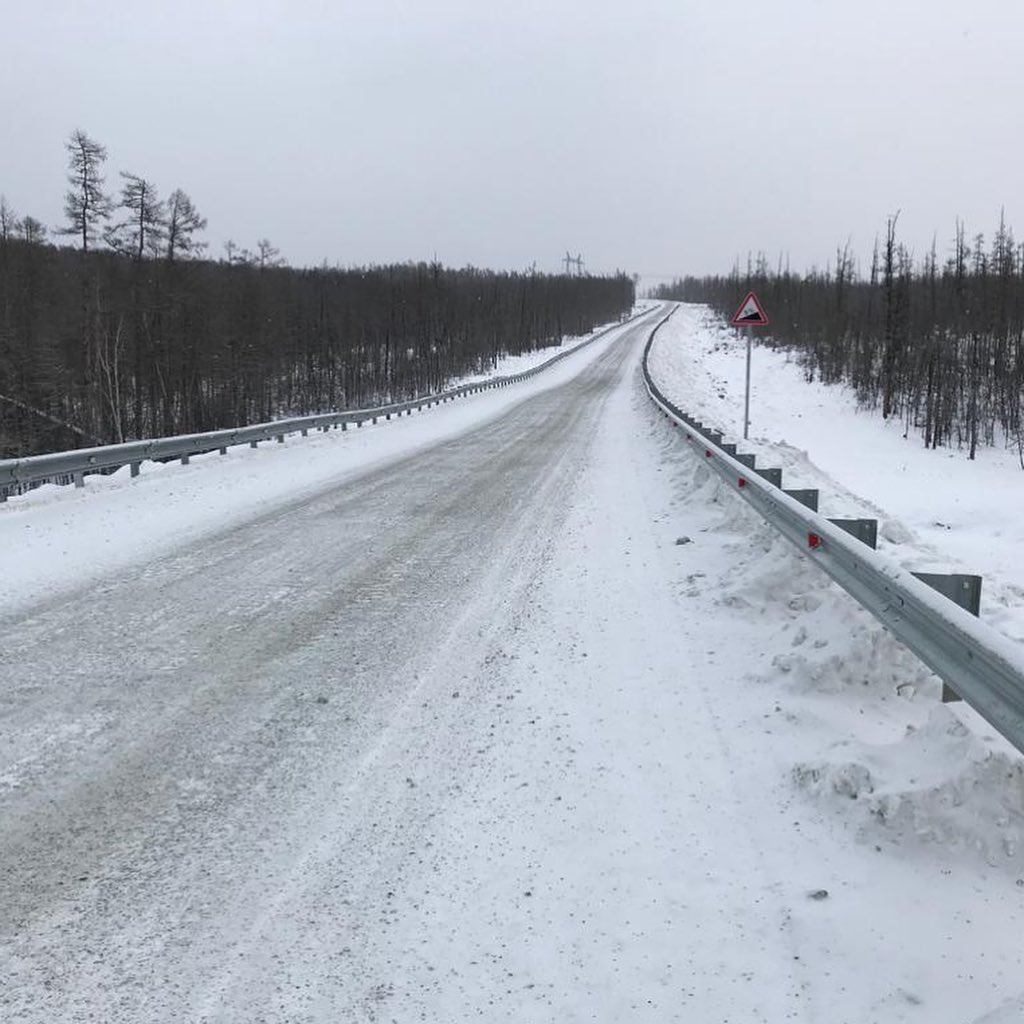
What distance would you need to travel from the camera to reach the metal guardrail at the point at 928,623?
275cm

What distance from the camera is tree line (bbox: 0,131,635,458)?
127ft

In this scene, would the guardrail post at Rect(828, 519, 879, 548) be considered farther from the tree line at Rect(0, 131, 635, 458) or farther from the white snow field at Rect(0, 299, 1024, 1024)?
the tree line at Rect(0, 131, 635, 458)

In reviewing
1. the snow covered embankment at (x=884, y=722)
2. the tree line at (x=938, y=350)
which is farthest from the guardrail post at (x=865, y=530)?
the tree line at (x=938, y=350)

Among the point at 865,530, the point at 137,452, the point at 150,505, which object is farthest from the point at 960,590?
the point at 137,452

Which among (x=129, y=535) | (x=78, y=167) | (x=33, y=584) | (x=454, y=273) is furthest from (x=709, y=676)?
(x=454, y=273)

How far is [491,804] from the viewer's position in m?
3.49

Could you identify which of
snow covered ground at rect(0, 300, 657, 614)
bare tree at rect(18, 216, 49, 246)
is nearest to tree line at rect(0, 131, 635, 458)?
bare tree at rect(18, 216, 49, 246)

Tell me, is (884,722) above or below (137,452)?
below

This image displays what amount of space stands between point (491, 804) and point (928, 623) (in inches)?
80.3

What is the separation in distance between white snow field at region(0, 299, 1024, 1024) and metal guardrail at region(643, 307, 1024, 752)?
32cm

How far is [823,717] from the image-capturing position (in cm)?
409

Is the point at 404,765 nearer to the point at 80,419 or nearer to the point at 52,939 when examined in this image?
the point at 52,939

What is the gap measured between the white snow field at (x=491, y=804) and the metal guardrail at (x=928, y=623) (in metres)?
0.32

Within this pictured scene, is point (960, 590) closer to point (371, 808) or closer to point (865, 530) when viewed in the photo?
point (865, 530)
